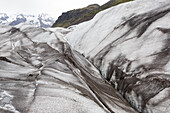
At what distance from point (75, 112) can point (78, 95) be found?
1.19 m

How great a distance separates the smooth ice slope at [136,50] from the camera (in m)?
7.62

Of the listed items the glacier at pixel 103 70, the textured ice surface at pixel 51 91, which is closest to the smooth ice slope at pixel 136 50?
the glacier at pixel 103 70

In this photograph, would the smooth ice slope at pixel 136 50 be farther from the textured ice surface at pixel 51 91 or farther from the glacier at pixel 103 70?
the textured ice surface at pixel 51 91

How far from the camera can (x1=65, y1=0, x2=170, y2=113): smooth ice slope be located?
25.0 feet

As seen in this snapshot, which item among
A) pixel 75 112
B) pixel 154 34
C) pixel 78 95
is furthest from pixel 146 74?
pixel 75 112

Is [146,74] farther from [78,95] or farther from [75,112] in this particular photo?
[75,112]

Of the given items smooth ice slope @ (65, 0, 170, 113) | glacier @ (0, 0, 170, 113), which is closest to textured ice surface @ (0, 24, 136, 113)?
glacier @ (0, 0, 170, 113)

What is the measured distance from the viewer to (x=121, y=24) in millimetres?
12844

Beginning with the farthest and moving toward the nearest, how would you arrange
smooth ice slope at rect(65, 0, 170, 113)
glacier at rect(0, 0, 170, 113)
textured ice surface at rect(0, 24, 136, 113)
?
smooth ice slope at rect(65, 0, 170, 113) → glacier at rect(0, 0, 170, 113) → textured ice surface at rect(0, 24, 136, 113)

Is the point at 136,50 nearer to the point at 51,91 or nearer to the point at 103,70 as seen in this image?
the point at 103,70

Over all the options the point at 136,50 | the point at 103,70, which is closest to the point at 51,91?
the point at 103,70

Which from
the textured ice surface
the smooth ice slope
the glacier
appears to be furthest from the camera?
the smooth ice slope

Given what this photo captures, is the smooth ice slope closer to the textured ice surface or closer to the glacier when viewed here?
the glacier

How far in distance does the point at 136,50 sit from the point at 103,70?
2.69 metres
